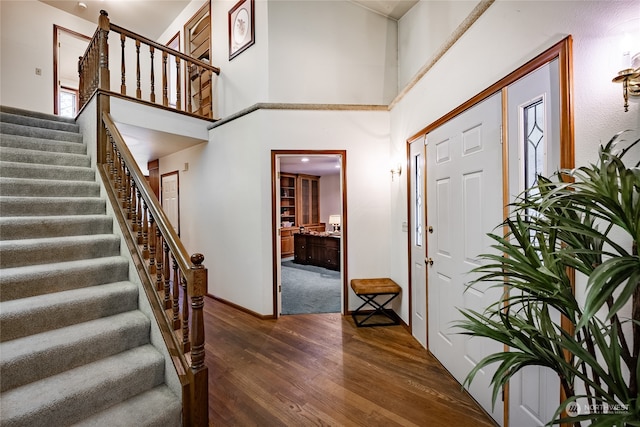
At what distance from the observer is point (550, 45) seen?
1333mm

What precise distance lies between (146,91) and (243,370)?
5867 millimetres

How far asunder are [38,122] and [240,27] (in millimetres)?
2735

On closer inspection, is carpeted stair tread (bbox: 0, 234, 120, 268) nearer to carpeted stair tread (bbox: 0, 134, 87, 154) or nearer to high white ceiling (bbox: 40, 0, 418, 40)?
carpeted stair tread (bbox: 0, 134, 87, 154)

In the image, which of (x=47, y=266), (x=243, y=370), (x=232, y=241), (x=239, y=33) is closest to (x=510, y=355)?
(x=243, y=370)

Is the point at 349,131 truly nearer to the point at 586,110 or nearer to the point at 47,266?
the point at 586,110

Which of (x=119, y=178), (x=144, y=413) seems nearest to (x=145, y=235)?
(x=119, y=178)

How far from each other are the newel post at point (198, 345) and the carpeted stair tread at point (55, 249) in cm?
130

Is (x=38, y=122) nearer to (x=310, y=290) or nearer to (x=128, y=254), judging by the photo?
(x=128, y=254)

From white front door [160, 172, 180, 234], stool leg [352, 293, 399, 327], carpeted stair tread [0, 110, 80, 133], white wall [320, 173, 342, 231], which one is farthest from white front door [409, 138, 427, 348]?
white wall [320, 173, 342, 231]

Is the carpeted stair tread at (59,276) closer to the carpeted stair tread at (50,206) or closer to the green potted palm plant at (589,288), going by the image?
the carpeted stair tread at (50,206)

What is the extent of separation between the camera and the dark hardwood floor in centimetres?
181

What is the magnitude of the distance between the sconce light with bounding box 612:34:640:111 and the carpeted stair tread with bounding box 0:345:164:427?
2.64 m

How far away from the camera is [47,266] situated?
2.01 metres

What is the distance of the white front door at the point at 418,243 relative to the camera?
2656 millimetres
